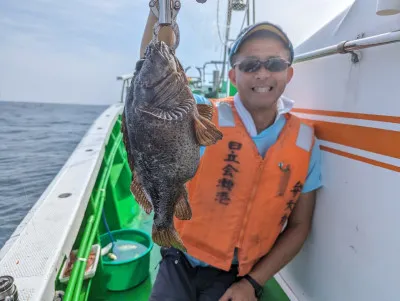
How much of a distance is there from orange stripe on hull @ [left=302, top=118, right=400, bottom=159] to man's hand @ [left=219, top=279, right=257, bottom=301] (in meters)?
1.22

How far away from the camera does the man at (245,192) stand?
2.21 metres

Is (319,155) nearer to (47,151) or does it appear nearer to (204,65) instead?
(204,65)

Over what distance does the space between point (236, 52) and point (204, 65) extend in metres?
11.0

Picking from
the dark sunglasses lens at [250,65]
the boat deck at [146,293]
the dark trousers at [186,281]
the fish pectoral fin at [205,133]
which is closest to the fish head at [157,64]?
the fish pectoral fin at [205,133]

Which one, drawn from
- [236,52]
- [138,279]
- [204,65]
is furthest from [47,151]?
[236,52]

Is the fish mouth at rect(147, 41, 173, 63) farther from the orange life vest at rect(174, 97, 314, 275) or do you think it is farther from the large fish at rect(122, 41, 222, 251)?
the orange life vest at rect(174, 97, 314, 275)

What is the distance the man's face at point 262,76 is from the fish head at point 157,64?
3.14 ft

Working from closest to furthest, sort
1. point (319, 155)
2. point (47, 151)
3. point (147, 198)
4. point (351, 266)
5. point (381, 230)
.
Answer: point (147, 198) < point (381, 230) < point (351, 266) < point (319, 155) < point (47, 151)

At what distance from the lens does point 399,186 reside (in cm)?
159

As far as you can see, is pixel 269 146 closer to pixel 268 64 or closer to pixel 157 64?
pixel 268 64

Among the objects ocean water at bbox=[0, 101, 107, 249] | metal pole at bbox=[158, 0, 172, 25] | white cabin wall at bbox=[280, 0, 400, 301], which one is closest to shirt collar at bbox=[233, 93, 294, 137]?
white cabin wall at bbox=[280, 0, 400, 301]

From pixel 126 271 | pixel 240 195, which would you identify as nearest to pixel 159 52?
pixel 240 195

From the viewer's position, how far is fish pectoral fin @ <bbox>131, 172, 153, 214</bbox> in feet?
5.15

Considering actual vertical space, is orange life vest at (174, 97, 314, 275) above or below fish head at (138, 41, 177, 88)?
below
